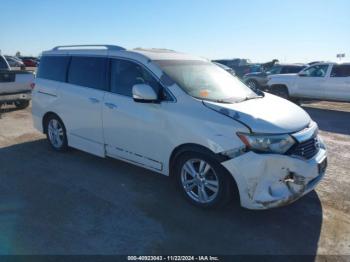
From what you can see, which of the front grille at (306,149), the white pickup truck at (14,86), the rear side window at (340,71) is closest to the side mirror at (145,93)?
the front grille at (306,149)

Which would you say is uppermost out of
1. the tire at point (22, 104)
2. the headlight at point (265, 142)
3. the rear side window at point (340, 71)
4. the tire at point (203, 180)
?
the headlight at point (265, 142)

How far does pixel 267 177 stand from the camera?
11.7 feet

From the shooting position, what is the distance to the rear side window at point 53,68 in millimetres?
5928

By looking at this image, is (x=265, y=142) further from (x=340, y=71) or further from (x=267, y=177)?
(x=340, y=71)

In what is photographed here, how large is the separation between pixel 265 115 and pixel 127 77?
79.6 inches

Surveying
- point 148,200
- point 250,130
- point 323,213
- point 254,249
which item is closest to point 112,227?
point 148,200

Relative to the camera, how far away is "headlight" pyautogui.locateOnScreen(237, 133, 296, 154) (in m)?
3.55

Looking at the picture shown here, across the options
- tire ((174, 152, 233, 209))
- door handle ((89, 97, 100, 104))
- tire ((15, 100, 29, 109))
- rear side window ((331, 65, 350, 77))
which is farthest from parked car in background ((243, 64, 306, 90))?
tire ((174, 152, 233, 209))

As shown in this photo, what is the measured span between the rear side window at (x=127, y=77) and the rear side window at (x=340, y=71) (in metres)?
10.2

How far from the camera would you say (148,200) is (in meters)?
4.34

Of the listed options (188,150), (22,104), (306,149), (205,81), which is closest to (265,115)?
(306,149)

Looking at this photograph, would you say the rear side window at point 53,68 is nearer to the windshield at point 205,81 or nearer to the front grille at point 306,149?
the windshield at point 205,81

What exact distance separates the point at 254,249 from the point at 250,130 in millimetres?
1186

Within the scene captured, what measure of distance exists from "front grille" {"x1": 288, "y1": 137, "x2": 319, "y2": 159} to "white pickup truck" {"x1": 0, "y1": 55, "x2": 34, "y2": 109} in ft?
27.2
